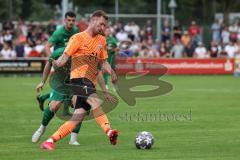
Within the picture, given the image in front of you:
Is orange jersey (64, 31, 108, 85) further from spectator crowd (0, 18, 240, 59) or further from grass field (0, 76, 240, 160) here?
spectator crowd (0, 18, 240, 59)

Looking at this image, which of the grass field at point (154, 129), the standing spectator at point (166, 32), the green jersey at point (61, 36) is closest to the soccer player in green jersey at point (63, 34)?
the green jersey at point (61, 36)

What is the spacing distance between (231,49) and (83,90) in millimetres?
28765

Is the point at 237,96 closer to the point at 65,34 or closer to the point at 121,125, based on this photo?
the point at 121,125

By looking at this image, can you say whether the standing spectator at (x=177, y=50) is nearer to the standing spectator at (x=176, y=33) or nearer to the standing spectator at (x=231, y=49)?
the standing spectator at (x=176, y=33)

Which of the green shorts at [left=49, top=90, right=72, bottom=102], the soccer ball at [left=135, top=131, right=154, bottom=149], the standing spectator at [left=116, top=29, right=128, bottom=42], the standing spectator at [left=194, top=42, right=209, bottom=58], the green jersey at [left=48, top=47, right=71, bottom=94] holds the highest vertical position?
the green jersey at [left=48, top=47, right=71, bottom=94]

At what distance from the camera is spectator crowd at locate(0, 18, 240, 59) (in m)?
37.8

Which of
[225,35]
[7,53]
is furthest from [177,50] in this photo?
[7,53]

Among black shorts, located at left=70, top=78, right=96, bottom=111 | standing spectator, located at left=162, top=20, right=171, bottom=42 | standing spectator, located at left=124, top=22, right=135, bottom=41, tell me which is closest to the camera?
black shorts, located at left=70, top=78, right=96, bottom=111

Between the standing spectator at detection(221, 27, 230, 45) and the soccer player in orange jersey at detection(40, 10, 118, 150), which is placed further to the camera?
the standing spectator at detection(221, 27, 230, 45)

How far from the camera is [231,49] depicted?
39.9 metres

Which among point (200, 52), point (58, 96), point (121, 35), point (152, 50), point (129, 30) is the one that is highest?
point (58, 96)

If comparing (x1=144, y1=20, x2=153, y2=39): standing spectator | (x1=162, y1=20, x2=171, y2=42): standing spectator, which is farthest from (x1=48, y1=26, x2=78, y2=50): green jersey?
(x1=162, y1=20, x2=171, y2=42): standing spectator

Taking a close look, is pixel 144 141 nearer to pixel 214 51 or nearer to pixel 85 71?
pixel 85 71

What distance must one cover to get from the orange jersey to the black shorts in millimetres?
76
